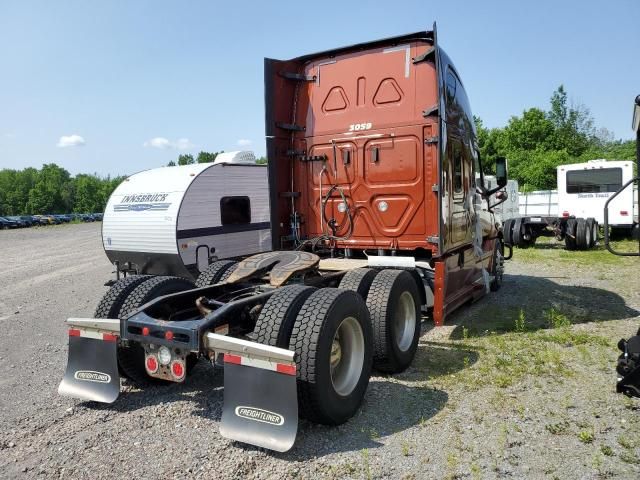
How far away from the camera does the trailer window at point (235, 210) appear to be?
32.1 ft

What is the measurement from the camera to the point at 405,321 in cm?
540

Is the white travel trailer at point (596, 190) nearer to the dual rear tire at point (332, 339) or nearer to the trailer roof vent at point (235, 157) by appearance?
the trailer roof vent at point (235, 157)

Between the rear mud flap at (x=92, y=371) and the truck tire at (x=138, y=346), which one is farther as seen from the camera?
the truck tire at (x=138, y=346)

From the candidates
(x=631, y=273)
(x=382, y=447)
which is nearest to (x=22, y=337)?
(x=382, y=447)

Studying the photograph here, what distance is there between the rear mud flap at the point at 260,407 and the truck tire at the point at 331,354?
25cm

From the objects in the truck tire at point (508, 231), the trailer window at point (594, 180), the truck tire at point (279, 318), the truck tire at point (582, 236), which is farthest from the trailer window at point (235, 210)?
the trailer window at point (594, 180)

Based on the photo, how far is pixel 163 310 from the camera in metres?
4.62

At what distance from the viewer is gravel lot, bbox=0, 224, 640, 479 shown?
328cm

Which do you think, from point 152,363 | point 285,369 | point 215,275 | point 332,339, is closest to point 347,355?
point 332,339

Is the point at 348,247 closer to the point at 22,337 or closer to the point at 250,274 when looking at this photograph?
the point at 250,274

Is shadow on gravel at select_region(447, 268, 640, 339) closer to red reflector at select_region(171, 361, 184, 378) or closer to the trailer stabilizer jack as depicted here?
red reflector at select_region(171, 361, 184, 378)

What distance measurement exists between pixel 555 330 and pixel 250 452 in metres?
4.55

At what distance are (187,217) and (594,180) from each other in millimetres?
13955

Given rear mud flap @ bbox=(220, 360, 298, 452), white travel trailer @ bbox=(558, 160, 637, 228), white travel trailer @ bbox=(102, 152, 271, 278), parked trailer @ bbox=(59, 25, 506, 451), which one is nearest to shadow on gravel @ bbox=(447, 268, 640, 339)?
parked trailer @ bbox=(59, 25, 506, 451)
